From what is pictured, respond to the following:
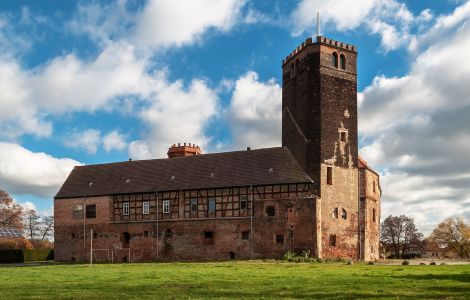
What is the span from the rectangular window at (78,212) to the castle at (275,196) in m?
0.46

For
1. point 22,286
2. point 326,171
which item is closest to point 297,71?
point 326,171

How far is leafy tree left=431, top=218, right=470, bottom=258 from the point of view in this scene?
7862 centimetres

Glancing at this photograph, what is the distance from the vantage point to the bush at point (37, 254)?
5719cm

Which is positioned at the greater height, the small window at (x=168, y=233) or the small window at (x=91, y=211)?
the small window at (x=91, y=211)

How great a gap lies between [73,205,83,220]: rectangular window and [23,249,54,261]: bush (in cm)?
957

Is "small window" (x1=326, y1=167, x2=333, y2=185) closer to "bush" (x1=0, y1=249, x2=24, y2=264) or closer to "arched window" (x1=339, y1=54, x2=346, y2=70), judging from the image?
"arched window" (x1=339, y1=54, x2=346, y2=70)

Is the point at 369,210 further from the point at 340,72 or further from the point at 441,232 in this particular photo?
the point at 441,232

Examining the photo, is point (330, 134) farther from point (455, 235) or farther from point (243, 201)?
point (455, 235)

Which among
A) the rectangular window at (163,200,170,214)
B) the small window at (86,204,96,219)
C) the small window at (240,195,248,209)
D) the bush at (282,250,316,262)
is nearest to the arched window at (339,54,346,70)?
the small window at (240,195,248,209)

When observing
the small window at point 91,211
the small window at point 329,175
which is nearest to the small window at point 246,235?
the small window at point 329,175

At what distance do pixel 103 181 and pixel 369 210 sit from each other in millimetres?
25038

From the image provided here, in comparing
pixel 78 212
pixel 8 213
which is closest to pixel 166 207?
pixel 78 212

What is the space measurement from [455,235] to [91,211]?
54862 mm

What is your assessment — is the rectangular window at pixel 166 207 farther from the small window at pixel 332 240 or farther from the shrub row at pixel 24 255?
the shrub row at pixel 24 255
